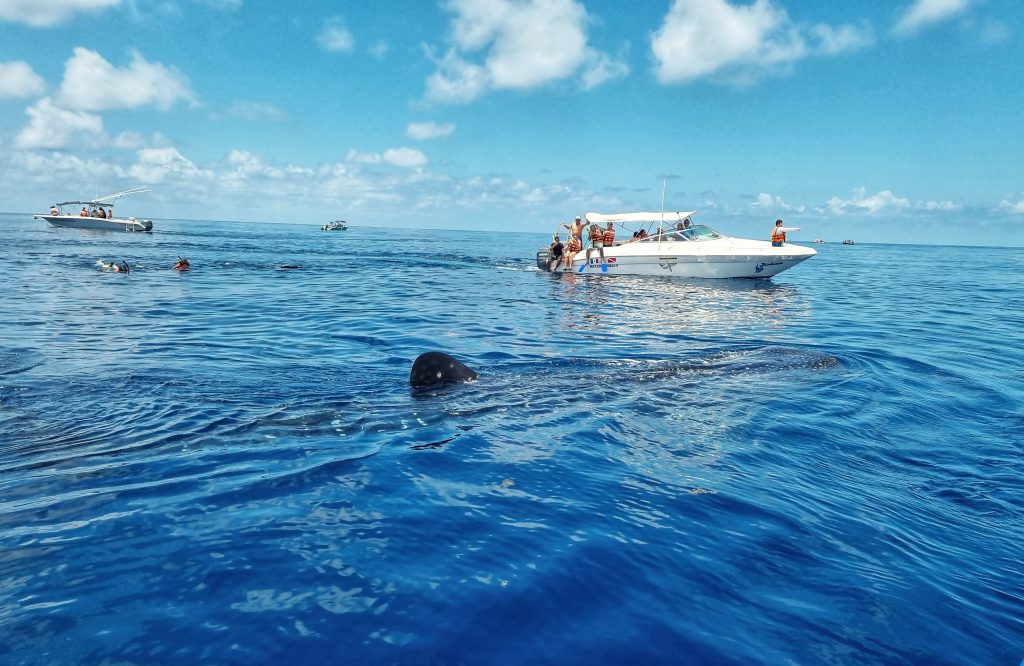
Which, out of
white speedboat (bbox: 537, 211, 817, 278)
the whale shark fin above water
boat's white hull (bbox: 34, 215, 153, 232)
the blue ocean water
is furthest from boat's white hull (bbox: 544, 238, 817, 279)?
boat's white hull (bbox: 34, 215, 153, 232)

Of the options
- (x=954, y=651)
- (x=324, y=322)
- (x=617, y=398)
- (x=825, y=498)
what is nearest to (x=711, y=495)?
(x=825, y=498)

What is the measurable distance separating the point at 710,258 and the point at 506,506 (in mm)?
24362

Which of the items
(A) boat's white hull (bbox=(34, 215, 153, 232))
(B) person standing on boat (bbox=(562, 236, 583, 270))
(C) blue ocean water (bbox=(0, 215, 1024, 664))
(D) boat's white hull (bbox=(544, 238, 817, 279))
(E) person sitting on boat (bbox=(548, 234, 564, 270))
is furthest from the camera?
(A) boat's white hull (bbox=(34, 215, 153, 232))

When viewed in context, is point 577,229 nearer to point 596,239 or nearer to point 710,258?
point 596,239

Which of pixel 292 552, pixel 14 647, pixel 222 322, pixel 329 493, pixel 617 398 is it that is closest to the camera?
pixel 14 647

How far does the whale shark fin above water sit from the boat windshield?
2124cm

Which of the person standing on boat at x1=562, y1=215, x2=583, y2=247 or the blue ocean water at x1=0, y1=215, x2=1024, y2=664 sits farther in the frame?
the person standing on boat at x1=562, y1=215, x2=583, y2=247

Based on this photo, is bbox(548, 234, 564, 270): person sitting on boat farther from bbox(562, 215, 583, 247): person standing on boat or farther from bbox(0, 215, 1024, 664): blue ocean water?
bbox(0, 215, 1024, 664): blue ocean water

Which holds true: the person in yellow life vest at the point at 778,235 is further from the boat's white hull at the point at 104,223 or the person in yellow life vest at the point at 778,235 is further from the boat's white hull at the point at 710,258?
the boat's white hull at the point at 104,223

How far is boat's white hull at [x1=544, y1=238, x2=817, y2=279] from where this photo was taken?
2672 cm

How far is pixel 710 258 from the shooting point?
27.0 meters

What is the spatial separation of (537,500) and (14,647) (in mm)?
3581

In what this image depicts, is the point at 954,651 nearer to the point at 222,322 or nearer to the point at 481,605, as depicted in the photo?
the point at 481,605

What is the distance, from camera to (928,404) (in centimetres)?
877
